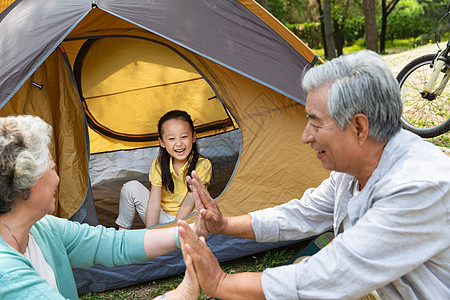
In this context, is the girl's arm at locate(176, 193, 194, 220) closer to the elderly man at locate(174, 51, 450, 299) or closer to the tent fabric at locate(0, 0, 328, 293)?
the tent fabric at locate(0, 0, 328, 293)

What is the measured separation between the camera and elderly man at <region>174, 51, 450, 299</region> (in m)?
1.25

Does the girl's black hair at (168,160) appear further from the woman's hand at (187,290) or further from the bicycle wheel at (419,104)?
the bicycle wheel at (419,104)

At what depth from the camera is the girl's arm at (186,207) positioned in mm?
2742

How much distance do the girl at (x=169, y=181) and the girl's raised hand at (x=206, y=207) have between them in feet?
3.53

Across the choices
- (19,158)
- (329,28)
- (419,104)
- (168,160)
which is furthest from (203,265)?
(329,28)

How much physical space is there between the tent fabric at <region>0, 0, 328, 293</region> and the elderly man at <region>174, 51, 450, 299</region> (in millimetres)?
1038

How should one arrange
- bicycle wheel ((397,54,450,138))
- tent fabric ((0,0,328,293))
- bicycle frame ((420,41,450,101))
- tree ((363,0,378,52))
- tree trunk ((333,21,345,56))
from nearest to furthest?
tent fabric ((0,0,328,293))
bicycle frame ((420,41,450,101))
bicycle wheel ((397,54,450,138))
tree ((363,0,378,52))
tree trunk ((333,21,345,56))

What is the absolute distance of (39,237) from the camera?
153 centimetres

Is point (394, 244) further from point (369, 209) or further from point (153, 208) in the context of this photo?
point (153, 208)

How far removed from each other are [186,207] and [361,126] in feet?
5.30

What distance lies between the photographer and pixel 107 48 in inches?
A: 129

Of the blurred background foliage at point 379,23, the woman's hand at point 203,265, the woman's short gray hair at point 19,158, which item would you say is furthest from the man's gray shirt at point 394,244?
the blurred background foliage at point 379,23

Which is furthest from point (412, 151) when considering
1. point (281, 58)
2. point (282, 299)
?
point (281, 58)

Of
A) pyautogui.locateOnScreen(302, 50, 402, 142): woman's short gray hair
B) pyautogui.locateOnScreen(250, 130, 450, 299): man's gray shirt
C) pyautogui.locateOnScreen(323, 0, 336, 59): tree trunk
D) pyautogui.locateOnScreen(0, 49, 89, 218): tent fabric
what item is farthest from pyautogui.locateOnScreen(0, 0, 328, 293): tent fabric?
pyautogui.locateOnScreen(323, 0, 336, 59): tree trunk
